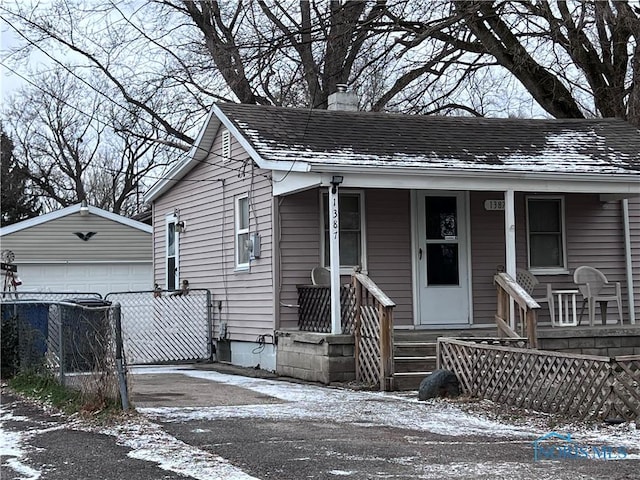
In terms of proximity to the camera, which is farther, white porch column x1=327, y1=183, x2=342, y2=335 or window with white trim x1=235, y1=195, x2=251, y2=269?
window with white trim x1=235, y1=195, x2=251, y2=269

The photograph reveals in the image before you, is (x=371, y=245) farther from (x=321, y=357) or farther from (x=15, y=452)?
(x=15, y=452)

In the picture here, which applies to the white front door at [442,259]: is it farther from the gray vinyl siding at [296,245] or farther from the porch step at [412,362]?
the porch step at [412,362]

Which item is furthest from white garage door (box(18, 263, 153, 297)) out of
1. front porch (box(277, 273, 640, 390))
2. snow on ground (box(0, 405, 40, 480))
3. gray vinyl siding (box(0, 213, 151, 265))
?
snow on ground (box(0, 405, 40, 480))

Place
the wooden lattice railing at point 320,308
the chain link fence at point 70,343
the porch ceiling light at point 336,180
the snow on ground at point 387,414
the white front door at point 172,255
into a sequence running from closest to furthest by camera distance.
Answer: the snow on ground at point 387,414, the chain link fence at point 70,343, the porch ceiling light at point 336,180, the wooden lattice railing at point 320,308, the white front door at point 172,255

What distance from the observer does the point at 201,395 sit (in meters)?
11.3

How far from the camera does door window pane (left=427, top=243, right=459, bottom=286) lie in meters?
15.0

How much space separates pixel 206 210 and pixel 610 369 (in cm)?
982

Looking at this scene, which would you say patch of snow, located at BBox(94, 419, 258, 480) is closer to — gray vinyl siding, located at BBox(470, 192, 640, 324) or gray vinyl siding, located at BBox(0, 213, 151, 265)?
gray vinyl siding, located at BBox(470, 192, 640, 324)

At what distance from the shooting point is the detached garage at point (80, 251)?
25.5m

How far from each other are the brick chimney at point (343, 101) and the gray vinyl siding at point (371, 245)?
314cm

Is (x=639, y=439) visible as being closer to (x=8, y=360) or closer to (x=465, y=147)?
(x=465, y=147)

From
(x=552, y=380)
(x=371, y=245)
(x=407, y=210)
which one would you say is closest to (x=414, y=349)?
(x=371, y=245)

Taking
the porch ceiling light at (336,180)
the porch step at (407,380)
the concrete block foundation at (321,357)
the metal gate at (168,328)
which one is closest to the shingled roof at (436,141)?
the porch ceiling light at (336,180)

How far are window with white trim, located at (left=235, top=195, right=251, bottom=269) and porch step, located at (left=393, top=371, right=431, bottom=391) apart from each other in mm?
4307
